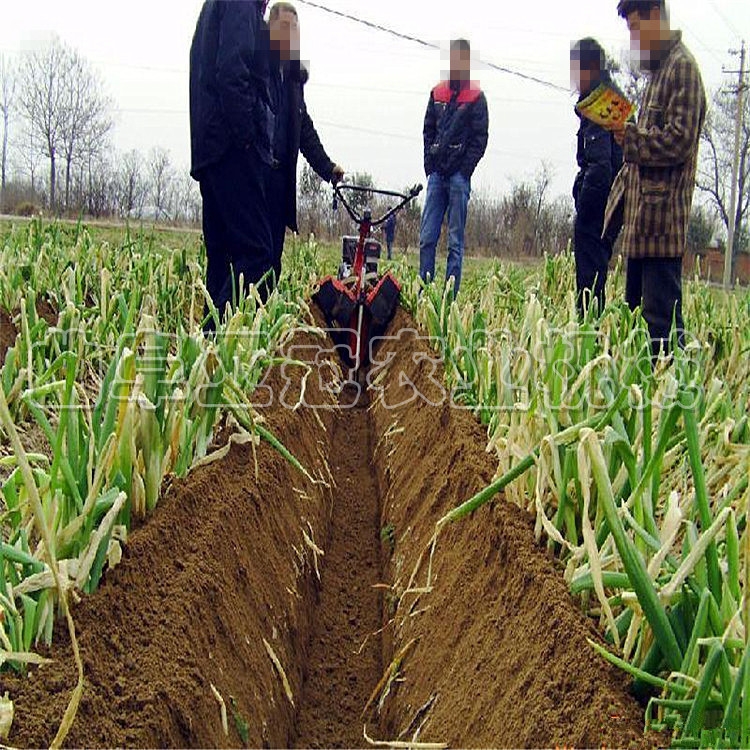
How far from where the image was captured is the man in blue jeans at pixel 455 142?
248 inches

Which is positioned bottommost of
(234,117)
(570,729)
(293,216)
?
(570,729)

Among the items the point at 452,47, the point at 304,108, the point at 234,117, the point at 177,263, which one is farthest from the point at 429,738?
the point at 452,47

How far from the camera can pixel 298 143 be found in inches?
200

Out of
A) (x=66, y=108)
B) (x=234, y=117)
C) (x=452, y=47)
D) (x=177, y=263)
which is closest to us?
(x=234, y=117)

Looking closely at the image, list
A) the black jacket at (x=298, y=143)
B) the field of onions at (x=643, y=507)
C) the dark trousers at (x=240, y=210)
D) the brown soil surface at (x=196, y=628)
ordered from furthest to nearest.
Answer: the black jacket at (x=298, y=143) → the dark trousers at (x=240, y=210) → the brown soil surface at (x=196, y=628) → the field of onions at (x=643, y=507)

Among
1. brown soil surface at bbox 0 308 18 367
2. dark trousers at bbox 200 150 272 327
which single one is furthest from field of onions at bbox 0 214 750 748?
dark trousers at bbox 200 150 272 327

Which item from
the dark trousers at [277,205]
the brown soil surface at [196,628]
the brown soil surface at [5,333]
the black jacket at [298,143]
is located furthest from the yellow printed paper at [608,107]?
the brown soil surface at [5,333]

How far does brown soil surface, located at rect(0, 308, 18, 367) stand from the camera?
3.63 meters

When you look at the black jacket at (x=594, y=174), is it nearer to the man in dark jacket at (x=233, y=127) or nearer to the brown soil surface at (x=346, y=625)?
the man in dark jacket at (x=233, y=127)

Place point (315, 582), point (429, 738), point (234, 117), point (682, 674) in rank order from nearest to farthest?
point (682, 674)
point (429, 738)
point (315, 582)
point (234, 117)

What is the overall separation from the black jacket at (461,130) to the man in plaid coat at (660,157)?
2546 mm

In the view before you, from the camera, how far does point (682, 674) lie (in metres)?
1.04

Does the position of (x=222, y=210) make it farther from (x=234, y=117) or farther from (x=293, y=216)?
(x=293, y=216)

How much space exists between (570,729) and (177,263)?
4333mm
